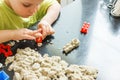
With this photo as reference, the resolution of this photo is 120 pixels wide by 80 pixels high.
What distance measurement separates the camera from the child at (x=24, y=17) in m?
0.80

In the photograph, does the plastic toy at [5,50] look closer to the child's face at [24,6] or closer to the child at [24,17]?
the child at [24,17]

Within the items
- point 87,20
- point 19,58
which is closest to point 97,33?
point 87,20

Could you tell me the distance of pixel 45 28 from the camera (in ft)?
2.75

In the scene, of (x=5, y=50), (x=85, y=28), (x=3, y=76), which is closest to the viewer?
(x=3, y=76)

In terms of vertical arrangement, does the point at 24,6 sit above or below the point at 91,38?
above

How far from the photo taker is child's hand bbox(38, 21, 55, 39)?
827 mm

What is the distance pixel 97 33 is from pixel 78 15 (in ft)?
0.43

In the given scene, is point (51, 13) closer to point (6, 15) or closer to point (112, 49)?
point (6, 15)

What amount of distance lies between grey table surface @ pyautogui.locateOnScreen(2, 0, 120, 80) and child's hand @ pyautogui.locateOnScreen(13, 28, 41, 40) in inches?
1.5

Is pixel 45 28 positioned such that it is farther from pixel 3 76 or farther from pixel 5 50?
pixel 3 76

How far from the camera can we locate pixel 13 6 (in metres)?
0.87

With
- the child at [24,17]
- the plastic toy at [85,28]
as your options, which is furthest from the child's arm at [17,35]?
the plastic toy at [85,28]

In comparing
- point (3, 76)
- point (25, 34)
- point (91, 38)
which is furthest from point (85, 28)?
point (3, 76)

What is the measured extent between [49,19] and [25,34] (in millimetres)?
131
